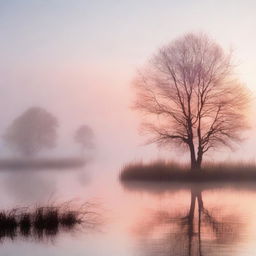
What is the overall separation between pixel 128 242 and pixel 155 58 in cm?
2304

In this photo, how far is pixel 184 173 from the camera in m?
33.7

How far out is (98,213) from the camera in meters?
19.3

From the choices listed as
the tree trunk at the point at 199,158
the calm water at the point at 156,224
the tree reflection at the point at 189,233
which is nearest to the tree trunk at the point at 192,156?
the tree trunk at the point at 199,158

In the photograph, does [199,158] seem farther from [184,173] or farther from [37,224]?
[37,224]

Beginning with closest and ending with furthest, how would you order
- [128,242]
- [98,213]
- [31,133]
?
[128,242] → [98,213] → [31,133]

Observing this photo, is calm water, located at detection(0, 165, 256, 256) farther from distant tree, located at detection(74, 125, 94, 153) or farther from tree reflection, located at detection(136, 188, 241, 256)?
distant tree, located at detection(74, 125, 94, 153)

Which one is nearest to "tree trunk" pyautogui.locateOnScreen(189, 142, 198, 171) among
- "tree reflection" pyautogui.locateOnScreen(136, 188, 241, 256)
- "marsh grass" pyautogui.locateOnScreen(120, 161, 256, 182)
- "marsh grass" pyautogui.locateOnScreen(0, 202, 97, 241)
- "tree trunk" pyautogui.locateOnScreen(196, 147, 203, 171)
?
"tree trunk" pyautogui.locateOnScreen(196, 147, 203, 171)

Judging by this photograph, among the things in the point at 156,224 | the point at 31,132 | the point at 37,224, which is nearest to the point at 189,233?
the point at 156,224

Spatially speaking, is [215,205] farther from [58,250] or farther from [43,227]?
[58,250]

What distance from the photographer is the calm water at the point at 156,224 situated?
42.5 feet

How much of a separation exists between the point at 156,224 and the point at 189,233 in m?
1.98

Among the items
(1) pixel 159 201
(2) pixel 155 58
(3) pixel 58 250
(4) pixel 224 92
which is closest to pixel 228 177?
(4) pixel 224 92

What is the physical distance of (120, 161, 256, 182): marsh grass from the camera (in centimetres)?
3334

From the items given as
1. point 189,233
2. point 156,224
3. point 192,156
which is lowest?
point 189,233
